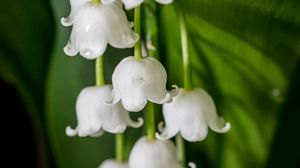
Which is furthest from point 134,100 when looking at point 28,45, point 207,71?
point 28,45

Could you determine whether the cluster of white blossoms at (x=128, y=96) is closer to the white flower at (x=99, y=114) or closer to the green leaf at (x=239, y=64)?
the white flower at (x=99, y=114)

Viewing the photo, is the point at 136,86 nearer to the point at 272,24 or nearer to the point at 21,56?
the point at 272,24

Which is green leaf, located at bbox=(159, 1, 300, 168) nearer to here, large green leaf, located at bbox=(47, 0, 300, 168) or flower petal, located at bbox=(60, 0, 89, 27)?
large green leaf, located at bbox=(47, 0, 300, 168)

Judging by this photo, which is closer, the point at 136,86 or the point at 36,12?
the point at 136,86

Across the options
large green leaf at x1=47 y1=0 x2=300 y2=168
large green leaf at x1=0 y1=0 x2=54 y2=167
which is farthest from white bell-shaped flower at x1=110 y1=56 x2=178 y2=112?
large green leaf at x1=0 y1=0 x2=54 y2=167

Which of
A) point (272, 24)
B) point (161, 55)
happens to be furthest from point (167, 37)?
point (272, 24)

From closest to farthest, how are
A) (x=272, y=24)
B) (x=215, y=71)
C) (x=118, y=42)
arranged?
(x=118, y=42) → (x=272, y=24) → (x=215, y=71)
